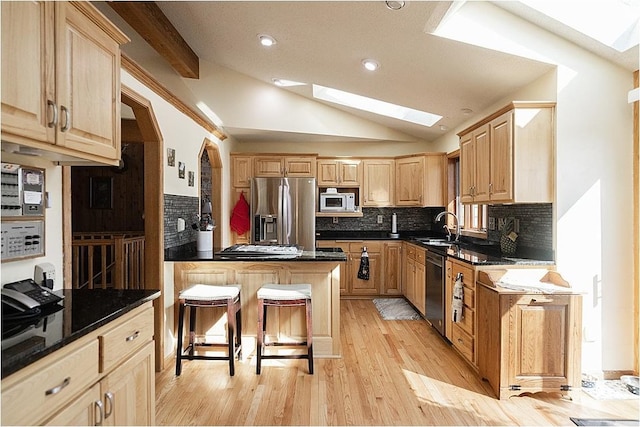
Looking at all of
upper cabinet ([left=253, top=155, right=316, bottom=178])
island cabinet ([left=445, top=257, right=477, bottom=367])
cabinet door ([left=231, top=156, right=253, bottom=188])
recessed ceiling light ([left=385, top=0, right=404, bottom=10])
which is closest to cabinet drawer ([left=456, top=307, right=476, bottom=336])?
island cabinet ([left=445, top=257, right=477, bottom=367])

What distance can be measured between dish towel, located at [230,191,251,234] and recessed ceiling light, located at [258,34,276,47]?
2602 mm

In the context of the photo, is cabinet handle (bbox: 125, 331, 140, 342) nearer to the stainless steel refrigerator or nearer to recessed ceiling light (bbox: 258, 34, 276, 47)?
recessed ceiling light (bbox: 258, 34, 276, 47)

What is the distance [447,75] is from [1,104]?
10.6 feet

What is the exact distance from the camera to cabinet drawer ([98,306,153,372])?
4.74 feet

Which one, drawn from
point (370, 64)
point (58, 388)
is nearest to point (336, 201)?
point (370, 64)

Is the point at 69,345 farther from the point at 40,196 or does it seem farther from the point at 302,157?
the point at 302,157

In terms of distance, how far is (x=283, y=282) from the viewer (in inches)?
128

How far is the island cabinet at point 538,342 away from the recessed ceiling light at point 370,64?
2.23 m

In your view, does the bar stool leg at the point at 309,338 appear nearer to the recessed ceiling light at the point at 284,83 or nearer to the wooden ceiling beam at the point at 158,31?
the wooden ceiling beam at the point at 158,31

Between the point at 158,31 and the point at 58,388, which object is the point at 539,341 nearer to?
the point at 58,388

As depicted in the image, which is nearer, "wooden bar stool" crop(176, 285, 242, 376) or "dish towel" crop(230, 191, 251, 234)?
"wooden bar stool" crop(176, 285, 242, 376)

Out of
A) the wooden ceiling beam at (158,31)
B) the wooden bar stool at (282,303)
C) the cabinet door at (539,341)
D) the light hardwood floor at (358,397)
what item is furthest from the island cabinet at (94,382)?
the cabinet door at (539,341)

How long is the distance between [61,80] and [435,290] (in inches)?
140

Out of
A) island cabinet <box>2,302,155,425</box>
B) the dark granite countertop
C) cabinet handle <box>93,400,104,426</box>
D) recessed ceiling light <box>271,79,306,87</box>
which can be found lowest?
cabinet handle <box>93,400,104,426</box>
